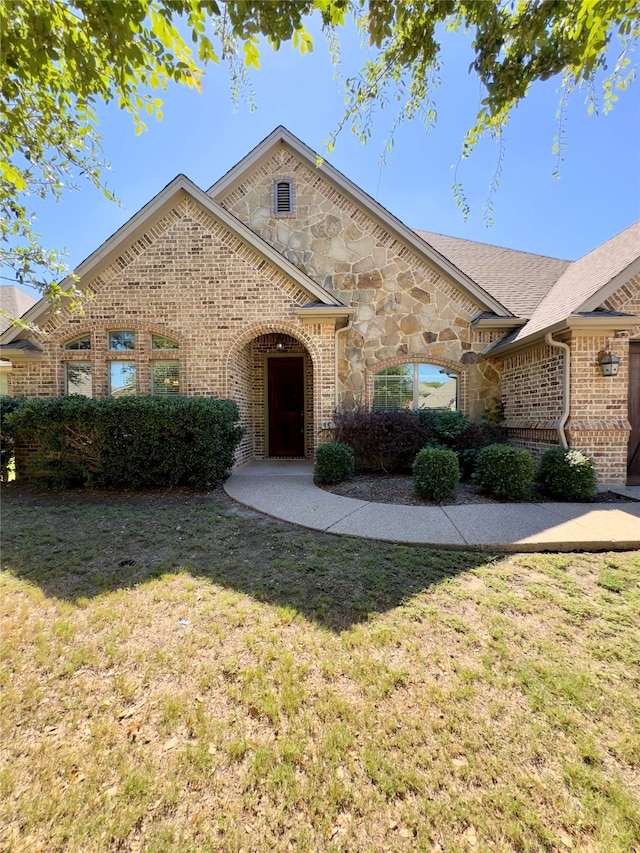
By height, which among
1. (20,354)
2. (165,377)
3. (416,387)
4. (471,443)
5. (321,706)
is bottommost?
(321,706)

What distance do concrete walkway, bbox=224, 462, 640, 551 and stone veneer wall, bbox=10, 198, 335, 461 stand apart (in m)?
3.17

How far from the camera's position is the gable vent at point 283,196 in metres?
10.1

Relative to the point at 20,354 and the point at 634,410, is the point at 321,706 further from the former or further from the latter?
the point at 20,354

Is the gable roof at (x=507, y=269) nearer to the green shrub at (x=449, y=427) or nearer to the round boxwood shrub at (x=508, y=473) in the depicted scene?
the green shrub at (x=449, y=427)

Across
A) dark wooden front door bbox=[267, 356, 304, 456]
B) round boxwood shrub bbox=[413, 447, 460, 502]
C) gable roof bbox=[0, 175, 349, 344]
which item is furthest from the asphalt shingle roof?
dark wooden front door bbox=[267, 356, 304, 456]

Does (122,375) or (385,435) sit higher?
(122,375)

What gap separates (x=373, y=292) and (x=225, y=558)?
7.89m

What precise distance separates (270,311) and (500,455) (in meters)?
5.49

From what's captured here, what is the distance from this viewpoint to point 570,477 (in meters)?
5.93

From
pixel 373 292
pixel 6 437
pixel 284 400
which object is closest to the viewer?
pixel 6 437

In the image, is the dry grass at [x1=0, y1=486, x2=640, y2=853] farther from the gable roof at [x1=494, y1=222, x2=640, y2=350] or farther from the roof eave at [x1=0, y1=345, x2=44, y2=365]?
the roof eave at [x1=0, y1=345, x2=44, y2=365]

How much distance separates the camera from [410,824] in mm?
1516

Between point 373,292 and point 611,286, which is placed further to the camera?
point 373,292

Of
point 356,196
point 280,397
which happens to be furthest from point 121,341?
point 356,196
